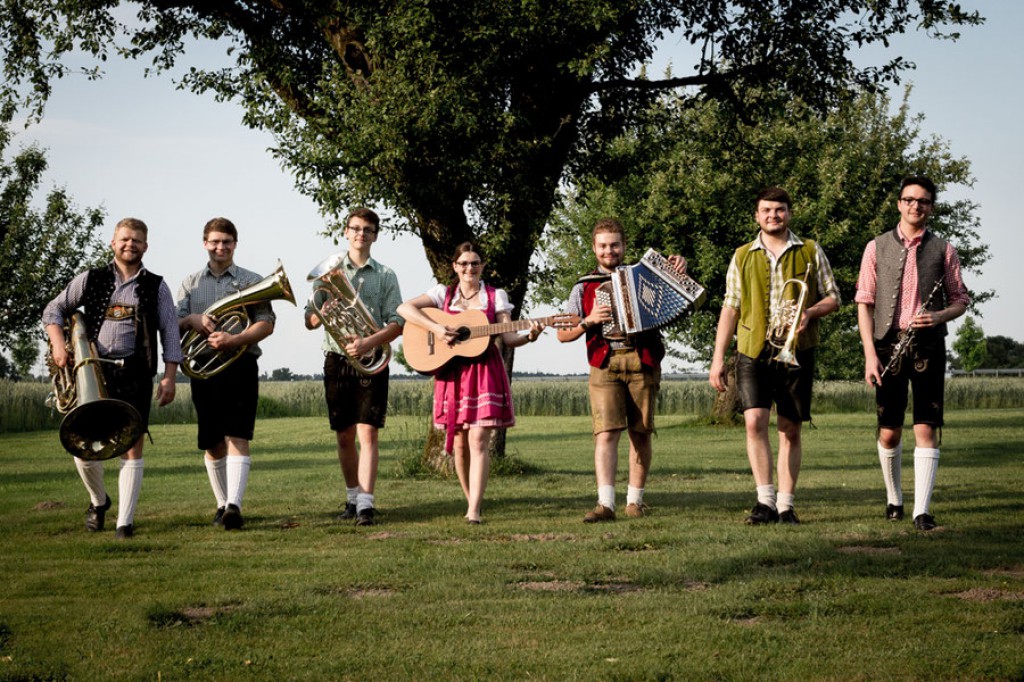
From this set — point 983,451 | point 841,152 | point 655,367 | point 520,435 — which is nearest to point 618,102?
point 655,367

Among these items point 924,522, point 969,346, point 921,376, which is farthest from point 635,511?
point 969,346

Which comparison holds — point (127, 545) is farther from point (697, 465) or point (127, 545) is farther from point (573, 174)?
point (697, 465)

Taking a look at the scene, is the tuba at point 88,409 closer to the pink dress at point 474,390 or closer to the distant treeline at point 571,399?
the pink dress at point 474,390

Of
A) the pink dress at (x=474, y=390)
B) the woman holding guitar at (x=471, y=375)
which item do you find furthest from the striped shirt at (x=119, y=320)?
the pink dress at (x=474, y=390)

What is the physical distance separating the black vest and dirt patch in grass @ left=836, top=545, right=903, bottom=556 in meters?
5.08

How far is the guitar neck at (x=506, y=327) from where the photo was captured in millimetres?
9234

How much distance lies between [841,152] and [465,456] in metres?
27.4

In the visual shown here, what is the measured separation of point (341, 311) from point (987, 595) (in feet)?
17.3

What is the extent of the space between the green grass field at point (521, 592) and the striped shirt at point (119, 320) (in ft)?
4.63

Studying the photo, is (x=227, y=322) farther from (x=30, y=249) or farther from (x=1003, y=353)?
(x=1003, y=353)

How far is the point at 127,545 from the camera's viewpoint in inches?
350

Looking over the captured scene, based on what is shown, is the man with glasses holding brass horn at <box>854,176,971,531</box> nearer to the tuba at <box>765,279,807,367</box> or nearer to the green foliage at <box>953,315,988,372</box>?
the tuba at <box>765,279,807,367</box>

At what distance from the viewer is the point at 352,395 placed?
9.89m

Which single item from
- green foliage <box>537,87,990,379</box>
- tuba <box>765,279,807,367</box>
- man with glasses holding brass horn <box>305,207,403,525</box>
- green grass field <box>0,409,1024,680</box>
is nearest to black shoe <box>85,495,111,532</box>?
green grass field <box>0,409,1024,680</box>
